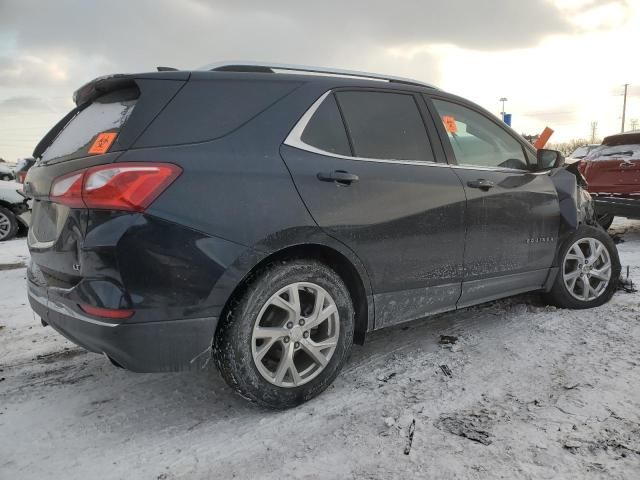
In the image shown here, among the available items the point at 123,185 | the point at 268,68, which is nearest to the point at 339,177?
the point at 268,68

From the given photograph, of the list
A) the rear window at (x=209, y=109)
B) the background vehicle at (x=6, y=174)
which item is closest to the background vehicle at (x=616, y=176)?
the rear window at (x=209, y=109)

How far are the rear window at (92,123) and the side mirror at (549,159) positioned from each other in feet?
9.62

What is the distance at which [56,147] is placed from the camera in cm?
265

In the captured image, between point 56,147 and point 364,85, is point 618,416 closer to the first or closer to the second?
point 364,85

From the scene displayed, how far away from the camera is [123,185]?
2021 mm

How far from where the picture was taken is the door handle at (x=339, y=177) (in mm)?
2477

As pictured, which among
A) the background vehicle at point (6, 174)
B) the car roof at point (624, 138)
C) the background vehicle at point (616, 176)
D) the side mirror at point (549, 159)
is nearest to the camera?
the side mirror at point (549, 159)

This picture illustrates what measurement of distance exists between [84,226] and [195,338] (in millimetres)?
676

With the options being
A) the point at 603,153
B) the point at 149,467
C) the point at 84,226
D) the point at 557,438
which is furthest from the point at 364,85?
the point at 603,153

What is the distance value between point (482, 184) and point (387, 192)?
34.6 inches

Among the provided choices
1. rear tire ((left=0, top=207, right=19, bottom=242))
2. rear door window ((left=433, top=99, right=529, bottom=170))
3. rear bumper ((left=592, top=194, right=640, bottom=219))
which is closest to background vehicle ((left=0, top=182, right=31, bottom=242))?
rear tire ((left=0, top=207, right=19, bottom=242))

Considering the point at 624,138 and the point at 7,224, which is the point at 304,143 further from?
the point at 7,224

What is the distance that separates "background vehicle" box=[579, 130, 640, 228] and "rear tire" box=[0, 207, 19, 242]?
970 centimetres

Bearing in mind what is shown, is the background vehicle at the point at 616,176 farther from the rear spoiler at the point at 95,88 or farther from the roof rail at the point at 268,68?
the rear spoiler at the point at 95,88
